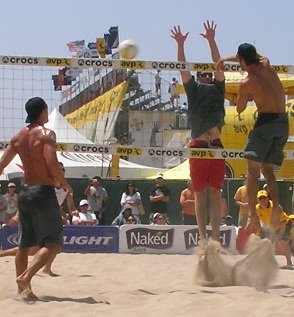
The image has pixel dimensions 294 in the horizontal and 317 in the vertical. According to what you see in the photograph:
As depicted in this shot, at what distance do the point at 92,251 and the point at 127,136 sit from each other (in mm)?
8557

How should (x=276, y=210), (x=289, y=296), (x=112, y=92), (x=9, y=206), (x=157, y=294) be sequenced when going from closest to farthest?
1. (x=289, y=296)
2. (x=157, y=294)
3. (x=276, y=210)
4. (x=9, y=206)
5. (x=112, y=92)

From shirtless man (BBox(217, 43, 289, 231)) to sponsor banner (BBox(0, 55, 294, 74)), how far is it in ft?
4.39

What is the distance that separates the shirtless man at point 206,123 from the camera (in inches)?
299

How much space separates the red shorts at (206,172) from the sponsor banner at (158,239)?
4780 mm

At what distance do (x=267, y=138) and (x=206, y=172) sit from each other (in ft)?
3.63

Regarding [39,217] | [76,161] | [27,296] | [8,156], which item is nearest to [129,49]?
[8,156]

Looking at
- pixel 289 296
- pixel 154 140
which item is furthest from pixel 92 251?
pixel 154 140

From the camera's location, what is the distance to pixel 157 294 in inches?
257

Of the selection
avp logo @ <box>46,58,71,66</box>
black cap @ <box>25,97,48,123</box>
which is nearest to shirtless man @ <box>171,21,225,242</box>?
avp logo @ <box>46,58,71,66</box>

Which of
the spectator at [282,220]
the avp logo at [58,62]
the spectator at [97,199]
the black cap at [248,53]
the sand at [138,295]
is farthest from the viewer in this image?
the spectator at [97,199]

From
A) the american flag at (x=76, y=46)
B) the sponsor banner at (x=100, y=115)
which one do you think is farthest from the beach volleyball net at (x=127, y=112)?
the american flag at (x=76, y=46)

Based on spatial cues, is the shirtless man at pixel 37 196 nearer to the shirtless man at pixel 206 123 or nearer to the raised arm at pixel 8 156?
the raised arm at pixel 8 156

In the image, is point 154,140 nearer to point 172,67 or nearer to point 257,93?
point 172,67

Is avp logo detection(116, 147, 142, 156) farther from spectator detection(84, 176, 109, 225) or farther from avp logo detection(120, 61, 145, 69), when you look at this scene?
spectator detection(84, 176, 109, 225)
